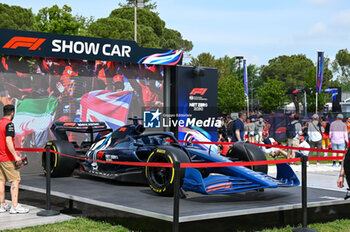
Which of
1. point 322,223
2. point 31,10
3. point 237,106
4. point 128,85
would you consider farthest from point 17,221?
point 31,10

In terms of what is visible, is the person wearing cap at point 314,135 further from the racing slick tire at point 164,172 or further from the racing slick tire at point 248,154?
the racing slick tire at point 164,172

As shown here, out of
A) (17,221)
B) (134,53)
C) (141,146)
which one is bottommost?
(17,221)

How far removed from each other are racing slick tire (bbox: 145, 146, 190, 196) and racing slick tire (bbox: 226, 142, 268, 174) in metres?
1.76

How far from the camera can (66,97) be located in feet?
41.6

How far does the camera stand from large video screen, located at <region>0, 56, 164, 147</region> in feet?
39.2

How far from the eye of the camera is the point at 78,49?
12.6 metres

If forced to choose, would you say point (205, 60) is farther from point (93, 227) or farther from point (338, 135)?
point (93, 227)

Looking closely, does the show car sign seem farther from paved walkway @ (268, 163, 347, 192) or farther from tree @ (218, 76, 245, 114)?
tree @ (218, 76, 245, 114)

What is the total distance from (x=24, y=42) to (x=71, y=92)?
1.79 m

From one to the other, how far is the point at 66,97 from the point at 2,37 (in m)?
2.22

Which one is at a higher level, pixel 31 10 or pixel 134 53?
pixel 31 10

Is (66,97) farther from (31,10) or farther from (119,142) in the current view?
(31,10)

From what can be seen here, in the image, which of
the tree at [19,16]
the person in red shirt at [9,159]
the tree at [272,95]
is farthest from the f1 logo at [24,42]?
the tree at [272,95]

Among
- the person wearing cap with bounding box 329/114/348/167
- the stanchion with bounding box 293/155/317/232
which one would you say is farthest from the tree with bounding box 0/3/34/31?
the stanchion with bounding box 293/155/317/232
